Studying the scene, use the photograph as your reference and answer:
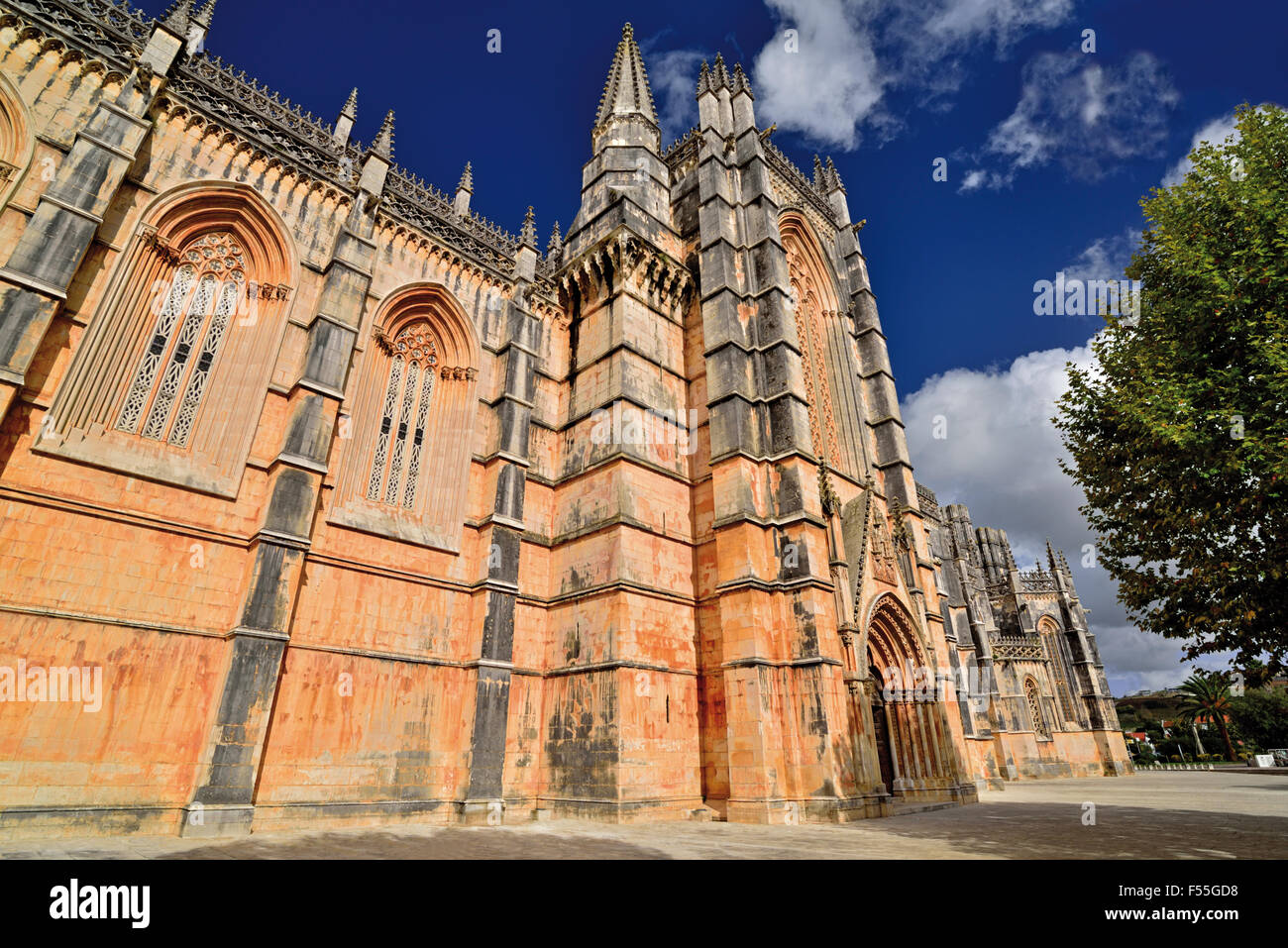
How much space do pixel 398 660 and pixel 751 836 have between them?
8.39 meters

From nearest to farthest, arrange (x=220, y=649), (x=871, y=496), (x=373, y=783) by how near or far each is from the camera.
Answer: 1. (x=220, y=649)
2. (x=373, y=783)
3. (x=871, y=496)

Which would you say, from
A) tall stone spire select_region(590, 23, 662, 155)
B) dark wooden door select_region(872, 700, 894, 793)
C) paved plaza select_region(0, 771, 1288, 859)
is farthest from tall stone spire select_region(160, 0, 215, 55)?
dark wooden door select_region(872, 700, 894, 793)

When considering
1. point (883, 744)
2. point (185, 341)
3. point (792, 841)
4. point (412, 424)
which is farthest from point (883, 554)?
point (185, 341)

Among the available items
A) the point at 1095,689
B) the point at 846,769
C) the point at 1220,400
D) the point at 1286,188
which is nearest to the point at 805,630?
the point at 846,769

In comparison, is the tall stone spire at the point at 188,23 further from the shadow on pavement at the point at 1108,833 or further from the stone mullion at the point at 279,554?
the shadow on pavement at the point at 1108,833

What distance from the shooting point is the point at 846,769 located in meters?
13.5

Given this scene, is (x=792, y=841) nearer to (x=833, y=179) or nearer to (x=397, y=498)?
(x=397, y=498)

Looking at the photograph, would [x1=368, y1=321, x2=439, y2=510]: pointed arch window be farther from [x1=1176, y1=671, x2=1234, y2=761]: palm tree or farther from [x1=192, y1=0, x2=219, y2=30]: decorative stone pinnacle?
[x1=1176, y1=671, x2=1234, y2=761]: palm tree

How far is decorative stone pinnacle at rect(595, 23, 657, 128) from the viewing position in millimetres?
24406

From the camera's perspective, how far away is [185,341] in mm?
12711

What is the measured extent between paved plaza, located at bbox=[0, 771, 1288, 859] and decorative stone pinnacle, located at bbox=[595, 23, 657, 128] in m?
25.0

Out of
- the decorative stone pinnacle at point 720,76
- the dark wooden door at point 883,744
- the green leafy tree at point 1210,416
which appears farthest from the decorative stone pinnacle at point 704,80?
the dark wooden door at point 883,744

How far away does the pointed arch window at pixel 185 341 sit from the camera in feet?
38.9
